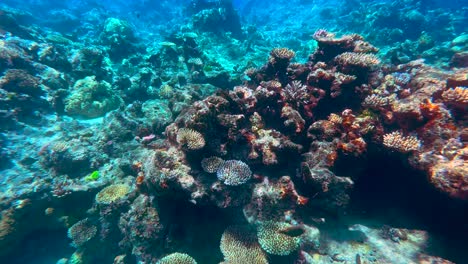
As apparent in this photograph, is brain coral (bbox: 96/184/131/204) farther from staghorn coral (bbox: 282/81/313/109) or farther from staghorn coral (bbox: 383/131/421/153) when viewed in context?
staghorn coral (bbox: 383/131/421/153)

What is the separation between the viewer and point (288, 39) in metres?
25.9

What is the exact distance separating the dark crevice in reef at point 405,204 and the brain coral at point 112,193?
6.18m

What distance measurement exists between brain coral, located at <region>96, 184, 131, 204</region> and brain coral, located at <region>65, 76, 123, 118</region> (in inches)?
248

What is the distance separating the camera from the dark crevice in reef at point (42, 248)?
24.8ft

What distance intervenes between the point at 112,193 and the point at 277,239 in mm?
5060

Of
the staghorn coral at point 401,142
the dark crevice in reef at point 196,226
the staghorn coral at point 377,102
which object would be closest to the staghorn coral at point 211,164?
the dark crevice in reef at point 196,226

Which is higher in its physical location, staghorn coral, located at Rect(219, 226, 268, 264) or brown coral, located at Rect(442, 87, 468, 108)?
brown coral, located at Rect(442, 87, 468, 108)

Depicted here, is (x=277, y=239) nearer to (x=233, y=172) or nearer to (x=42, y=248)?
(x=233, y=172)

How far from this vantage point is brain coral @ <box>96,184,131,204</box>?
7133 millimetres

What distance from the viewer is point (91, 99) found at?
12188 millimetres

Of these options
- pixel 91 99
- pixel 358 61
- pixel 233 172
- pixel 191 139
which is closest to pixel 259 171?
pixel 233 172

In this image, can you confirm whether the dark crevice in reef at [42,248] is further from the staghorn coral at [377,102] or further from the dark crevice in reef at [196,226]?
the staghorn coral at [377,102]

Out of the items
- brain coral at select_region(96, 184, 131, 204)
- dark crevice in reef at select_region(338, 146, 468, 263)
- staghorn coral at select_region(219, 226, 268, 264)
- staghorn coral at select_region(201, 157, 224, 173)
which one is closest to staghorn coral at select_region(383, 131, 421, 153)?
dark crevice in reef at select_region(338, 146, 468, 263)

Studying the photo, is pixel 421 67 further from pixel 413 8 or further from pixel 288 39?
pixel 413 8
